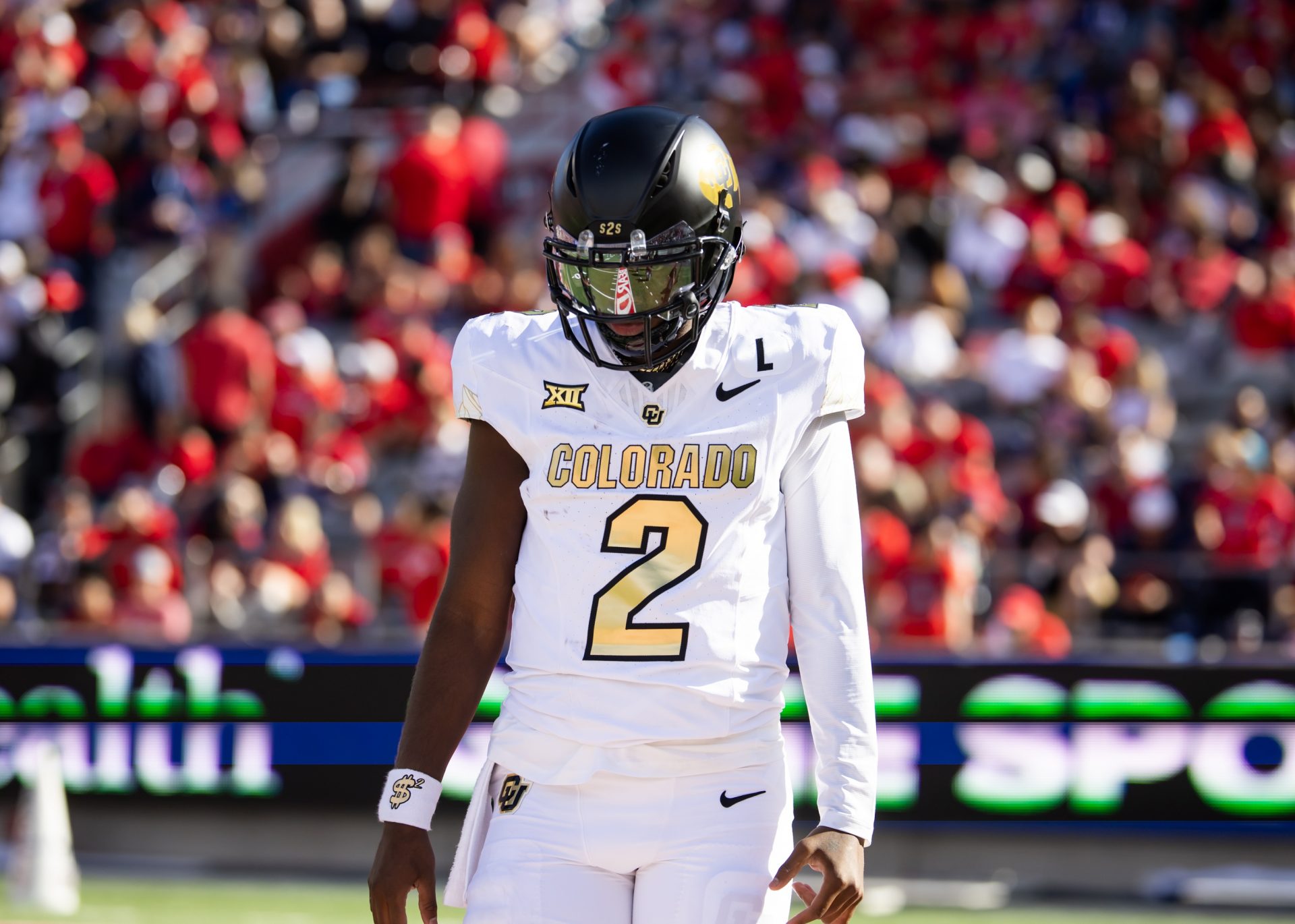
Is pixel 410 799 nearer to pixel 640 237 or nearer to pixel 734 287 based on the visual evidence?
pixel 640 237

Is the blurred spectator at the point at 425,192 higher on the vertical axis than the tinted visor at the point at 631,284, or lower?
higher

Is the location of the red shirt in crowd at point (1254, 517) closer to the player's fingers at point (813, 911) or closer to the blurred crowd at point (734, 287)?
the blurred crowd at point (734, 287)

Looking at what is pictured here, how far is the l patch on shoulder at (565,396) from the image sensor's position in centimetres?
270

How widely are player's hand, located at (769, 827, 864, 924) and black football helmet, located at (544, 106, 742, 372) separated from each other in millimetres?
727

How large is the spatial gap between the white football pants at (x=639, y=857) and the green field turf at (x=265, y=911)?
447 cm

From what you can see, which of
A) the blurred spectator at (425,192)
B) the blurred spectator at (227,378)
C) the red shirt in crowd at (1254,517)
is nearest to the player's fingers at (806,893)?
the red shirt in crowd at (1254,517)

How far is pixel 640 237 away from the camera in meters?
2.61

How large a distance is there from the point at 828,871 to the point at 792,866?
0.17ft

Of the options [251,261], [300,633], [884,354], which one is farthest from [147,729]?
[251,261]

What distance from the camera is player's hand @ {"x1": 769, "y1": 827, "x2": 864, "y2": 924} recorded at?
2.50 m

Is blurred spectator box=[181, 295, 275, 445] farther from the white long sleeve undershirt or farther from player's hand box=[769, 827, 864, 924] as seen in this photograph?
player's hand box=[769, 827, 864, 924]

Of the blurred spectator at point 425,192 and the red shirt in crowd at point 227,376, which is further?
the blurred spectator at point 425,192

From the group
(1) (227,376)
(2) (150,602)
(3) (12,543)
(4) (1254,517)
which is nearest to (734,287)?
(1) (227,376)

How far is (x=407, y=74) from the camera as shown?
536 inches
